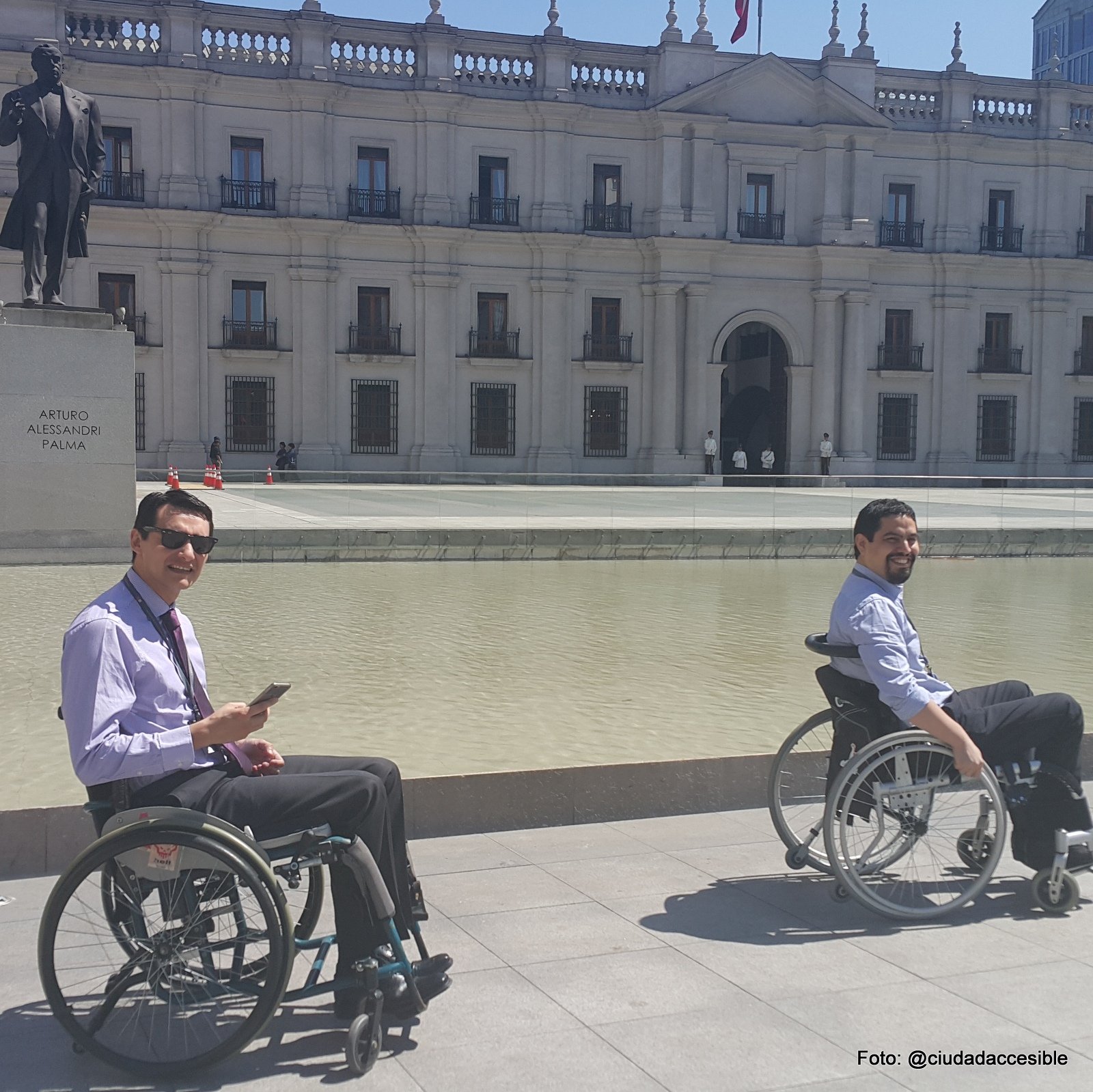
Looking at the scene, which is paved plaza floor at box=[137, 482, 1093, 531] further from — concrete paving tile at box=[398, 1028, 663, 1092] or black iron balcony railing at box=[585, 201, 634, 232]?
black iron balcony railing at box=[585, 201, 634, 232]

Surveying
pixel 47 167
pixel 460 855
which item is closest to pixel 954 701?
pixel 460 855

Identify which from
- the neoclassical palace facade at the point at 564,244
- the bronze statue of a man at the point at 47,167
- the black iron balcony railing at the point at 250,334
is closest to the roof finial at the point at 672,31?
the neoclassical palace facade at the point at 564,244

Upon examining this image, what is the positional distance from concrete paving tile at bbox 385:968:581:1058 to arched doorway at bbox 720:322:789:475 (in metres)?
40.2

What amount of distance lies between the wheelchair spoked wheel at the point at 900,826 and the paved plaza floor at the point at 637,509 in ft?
41.2

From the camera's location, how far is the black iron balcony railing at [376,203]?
3947 cm

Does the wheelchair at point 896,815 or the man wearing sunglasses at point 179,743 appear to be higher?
the man wearing sunglasses at point 179,743

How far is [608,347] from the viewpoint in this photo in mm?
41781

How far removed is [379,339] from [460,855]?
36.2 m

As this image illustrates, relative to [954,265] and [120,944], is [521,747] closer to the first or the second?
[120,944]

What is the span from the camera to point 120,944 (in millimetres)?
3510

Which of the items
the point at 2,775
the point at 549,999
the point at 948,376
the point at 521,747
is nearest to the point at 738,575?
the point at 521,747

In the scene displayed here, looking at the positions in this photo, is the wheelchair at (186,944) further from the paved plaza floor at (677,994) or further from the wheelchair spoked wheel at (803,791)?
the wheelchair spoked wheel at (803,791)

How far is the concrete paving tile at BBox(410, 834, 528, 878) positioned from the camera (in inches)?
196

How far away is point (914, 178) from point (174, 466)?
84.9 feet
